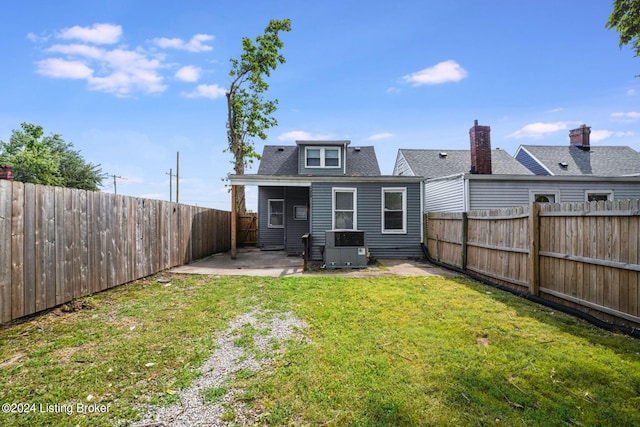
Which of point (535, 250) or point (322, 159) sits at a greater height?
point (322, 159)

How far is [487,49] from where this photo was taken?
944cm

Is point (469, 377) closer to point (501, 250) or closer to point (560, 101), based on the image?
point (501, 250)

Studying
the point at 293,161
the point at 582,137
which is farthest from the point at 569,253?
the point at 582,137

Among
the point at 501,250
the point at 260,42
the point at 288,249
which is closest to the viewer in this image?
the point at 501,250

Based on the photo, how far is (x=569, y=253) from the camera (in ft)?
15.8

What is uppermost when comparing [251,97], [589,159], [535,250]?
[251,97]

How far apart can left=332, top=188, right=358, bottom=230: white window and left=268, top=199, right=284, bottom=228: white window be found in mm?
5069

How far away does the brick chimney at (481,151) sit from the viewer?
11211 mm

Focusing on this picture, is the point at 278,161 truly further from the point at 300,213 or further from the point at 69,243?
the point at 69,243

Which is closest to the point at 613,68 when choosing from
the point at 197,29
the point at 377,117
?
the point at 377,117

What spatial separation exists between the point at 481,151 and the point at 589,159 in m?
12.0

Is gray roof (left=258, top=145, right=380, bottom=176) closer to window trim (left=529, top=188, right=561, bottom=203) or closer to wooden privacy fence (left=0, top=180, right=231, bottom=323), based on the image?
window trim (left=529, top=188, right=561, bottom=203)

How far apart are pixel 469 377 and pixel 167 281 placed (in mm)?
6607

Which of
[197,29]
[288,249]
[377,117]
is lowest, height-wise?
[288,249]
